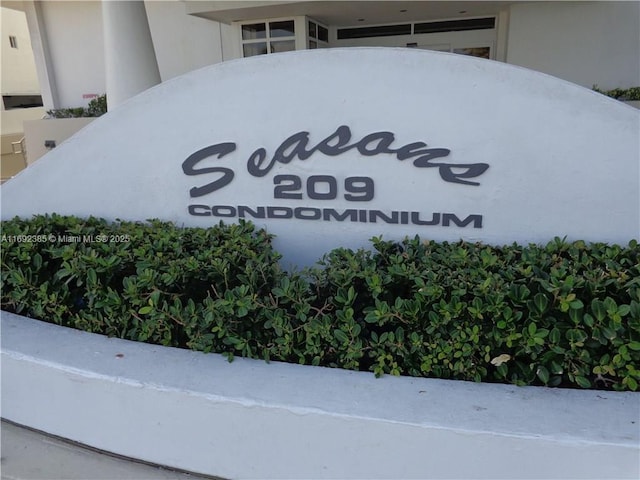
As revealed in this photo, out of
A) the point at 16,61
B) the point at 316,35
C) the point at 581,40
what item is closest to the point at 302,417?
the point at 581,40

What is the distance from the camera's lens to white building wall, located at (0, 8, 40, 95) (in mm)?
19656

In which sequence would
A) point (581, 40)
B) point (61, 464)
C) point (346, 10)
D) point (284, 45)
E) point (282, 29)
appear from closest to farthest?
point (61, 464)
point (581, 40)
point (346, 10)
point (282, 29)
point (284, 45)

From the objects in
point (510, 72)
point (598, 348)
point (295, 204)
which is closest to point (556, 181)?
point (510, 72)

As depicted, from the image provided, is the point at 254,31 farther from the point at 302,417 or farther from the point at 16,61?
the point at 16,61

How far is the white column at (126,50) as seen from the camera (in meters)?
6.70

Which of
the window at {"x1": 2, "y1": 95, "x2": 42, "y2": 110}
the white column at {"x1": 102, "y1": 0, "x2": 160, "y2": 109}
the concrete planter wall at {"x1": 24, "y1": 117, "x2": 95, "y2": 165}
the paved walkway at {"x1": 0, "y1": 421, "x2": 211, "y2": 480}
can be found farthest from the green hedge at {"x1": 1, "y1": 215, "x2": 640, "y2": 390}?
the window at {"x1": 2, "y1": 95, "x2": 42, "y2": 110}

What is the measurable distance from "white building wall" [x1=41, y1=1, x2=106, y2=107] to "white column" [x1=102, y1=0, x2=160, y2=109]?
7.97 metres

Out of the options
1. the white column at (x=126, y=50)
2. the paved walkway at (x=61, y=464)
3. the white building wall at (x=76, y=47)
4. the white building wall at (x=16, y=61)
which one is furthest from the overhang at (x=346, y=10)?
the white building wall at (x=16, y=61)

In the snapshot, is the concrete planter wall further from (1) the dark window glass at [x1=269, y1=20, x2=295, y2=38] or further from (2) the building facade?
(1) the dark window glass at [x1=269, y1=20, x2=295, y2=38]

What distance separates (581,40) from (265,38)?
25.2ft

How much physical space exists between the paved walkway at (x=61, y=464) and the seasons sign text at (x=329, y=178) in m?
1.65

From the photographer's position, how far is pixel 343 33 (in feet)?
45.4

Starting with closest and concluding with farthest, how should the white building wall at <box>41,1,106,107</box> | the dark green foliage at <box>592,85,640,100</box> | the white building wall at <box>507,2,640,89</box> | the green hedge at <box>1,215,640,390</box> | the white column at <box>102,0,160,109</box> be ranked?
the green hedge at <box>1,215,640,390</box>
the white column at <box>102,0,160,109</box>
the dark green foliage at <box>592,85,640,100</box>
the white building wall at <box>507,2,640,89</box>
the white building wall at <box>41,1,106,107</box>

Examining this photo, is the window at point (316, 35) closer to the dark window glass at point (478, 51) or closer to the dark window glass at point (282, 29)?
the dark window glass at point (282, 29)
